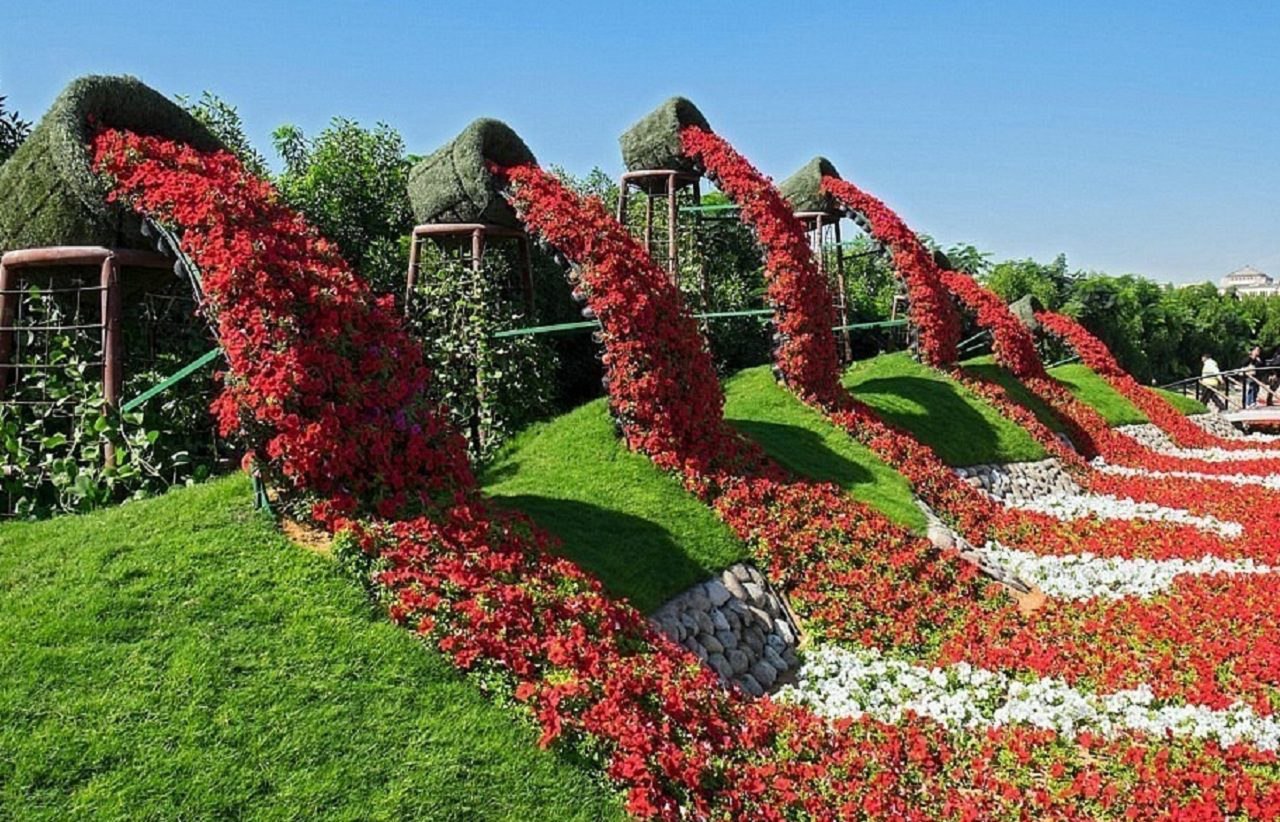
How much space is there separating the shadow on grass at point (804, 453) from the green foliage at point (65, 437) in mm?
6045

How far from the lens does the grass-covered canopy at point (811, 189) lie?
65.2 ft

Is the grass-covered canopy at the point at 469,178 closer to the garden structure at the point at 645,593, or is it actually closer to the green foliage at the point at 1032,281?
the garden structure at the point at 645,593

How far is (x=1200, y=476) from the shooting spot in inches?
687

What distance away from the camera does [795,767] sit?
558cm

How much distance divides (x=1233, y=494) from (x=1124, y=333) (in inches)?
977

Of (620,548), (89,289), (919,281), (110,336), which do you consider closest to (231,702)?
(620,548)

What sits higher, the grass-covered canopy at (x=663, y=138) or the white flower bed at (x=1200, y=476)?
the grass-covered canopy at (x=663, y=138)

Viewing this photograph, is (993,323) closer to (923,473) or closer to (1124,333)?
(923,473)

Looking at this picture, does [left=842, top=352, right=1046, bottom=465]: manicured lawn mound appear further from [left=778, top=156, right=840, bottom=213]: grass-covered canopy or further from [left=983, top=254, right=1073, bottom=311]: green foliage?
[left=983, top=254, right=1073, bottom=311]: green foliage

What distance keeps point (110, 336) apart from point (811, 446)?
7742 mm

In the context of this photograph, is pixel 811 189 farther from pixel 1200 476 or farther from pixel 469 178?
pixel 469 178

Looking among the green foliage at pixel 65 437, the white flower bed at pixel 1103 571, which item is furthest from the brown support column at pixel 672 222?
the green foliage at pixel 65 437

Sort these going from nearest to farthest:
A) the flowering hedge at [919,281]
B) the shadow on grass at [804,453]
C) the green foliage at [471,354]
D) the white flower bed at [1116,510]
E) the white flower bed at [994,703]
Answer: the white flower bed at [994,703], the shadow on grass at [804,453], the green foliage at [471,354], the white flower bed at [1116,510], the flowering hedge at [919,281]

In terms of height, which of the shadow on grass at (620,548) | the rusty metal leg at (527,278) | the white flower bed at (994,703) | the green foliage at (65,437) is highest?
the rusty metal leg at (527,278)
